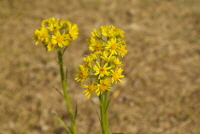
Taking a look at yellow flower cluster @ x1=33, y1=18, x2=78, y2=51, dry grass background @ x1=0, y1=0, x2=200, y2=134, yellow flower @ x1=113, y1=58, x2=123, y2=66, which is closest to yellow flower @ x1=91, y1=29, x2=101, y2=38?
yellow flower cluster @ x1=33, y1=18, x2=78, y2=51

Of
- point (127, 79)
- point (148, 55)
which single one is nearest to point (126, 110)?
point (127, 79)

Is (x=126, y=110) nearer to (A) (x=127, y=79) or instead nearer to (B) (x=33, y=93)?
(A) (x=127, y=79)

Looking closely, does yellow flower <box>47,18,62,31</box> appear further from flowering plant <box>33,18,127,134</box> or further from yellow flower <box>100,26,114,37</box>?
yellow flower <box>100,26,114,37</box>

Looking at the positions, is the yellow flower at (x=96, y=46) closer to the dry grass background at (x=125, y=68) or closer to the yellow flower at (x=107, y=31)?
the yellow flower at (x=107, y=31)

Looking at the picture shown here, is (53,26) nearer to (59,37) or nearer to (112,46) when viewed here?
(59,37)

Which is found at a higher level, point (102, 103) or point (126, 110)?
point (102, 103)

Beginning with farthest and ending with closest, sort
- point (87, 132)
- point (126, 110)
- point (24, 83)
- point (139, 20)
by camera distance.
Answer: point (139, 20), point (24, 83), point (126, 110), point (87, 132)
